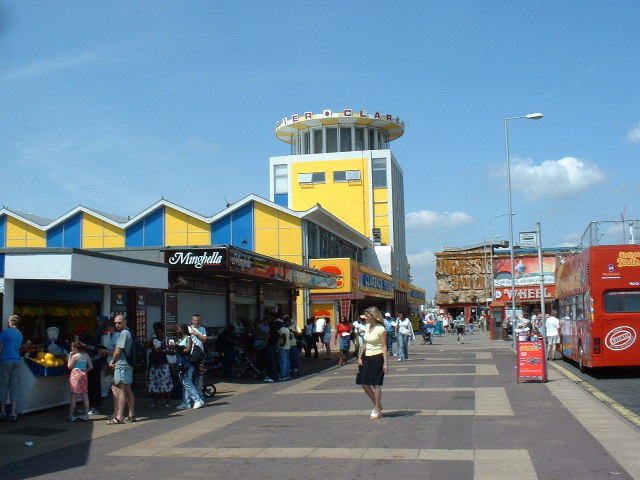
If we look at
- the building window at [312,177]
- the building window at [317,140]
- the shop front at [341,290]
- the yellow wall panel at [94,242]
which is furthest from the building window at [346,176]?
the yellow wall panel at [94,242]

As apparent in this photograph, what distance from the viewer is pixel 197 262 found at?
18250 millimetres

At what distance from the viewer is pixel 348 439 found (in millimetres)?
10078

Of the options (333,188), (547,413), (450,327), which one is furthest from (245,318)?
(450,327)

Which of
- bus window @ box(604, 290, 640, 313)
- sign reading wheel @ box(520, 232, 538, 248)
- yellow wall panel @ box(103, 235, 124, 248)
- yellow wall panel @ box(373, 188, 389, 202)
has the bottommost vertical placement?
bus window @ box(604, 290, 640, 313)

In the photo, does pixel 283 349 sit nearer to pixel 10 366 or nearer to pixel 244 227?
pixel 10 366

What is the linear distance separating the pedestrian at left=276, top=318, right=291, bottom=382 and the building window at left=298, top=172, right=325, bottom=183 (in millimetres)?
43149

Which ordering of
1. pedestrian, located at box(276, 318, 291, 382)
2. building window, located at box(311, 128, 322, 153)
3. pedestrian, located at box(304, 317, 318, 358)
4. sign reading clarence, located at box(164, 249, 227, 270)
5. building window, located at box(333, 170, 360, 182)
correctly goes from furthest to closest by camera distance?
building window, located at box(311, 128, 322, 153) → building window, located at box(333, 170, 360, 182) → pedestrian, located at box(304, 317, 318, 358) → pedestrian, located at box(276, 318, 291, 382) → sign reading clarence, located at box(164, 249, 227, 270)

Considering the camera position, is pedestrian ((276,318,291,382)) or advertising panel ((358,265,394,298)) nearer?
pedestrian ((276,318,291,382))

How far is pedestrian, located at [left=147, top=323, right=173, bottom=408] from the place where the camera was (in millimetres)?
14164

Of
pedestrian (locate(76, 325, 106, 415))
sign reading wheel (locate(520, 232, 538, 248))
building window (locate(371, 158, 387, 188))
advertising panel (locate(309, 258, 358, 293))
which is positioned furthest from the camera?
building window (locate(371, 158, 387, 188))

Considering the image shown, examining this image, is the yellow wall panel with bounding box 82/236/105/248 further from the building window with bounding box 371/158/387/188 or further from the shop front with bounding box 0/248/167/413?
the shop front with bounding box 0/248/167/413

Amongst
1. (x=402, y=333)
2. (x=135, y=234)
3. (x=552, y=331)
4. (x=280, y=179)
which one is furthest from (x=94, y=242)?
(x=552, y=331)

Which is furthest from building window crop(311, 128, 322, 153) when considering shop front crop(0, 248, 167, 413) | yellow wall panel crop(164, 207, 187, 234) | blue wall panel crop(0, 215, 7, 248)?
shop front crop(0, 248, 167, 413)

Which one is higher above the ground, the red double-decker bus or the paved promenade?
the red double-decker bus
